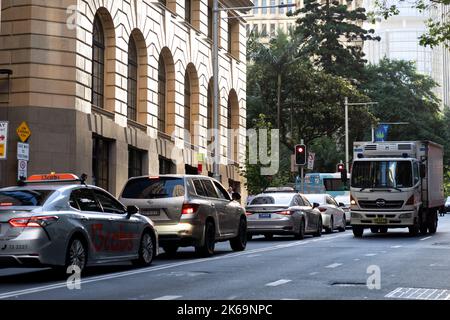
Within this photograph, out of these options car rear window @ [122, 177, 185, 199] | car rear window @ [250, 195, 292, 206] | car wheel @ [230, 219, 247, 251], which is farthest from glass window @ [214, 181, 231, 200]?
car rear window @ [250, 195, 292, 206]

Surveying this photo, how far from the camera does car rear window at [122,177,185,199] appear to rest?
1722cm

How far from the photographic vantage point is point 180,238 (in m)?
16.9

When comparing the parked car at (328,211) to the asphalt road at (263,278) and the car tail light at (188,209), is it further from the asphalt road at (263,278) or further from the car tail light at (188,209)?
the car tail light at (188,209)

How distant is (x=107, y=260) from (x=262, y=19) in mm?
139058

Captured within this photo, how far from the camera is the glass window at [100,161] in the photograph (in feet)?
97.2

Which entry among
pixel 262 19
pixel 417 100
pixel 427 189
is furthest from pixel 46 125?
pixel 262 19

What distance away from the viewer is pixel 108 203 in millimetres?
14523

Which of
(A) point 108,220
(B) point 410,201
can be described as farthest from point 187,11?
(A) point 108,220

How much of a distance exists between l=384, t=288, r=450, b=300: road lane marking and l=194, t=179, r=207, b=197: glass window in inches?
279

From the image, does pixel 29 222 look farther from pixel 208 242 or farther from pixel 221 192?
pixel 221 192

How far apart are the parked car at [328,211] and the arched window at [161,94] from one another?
8804 millimetres

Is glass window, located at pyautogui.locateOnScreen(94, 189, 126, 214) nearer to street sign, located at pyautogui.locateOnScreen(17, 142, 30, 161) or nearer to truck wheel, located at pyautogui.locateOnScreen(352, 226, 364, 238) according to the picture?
street sign, located at pyautogui.locateOnScreen(17, 142, 30, 161)

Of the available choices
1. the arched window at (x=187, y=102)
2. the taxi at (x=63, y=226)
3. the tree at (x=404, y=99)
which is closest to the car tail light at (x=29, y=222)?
the taxi at (x=63, y=226)

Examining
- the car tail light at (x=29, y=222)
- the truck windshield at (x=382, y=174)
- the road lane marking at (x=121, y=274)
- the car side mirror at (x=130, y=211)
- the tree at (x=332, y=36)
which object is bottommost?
the road lane marking at (x=121, y=274)
